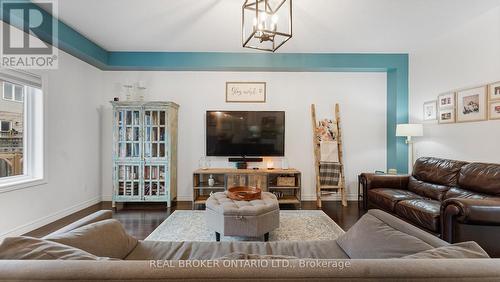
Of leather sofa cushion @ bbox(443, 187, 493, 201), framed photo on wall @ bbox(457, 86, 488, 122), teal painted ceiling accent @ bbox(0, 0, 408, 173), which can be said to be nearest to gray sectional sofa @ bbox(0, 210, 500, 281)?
leather sofa cushion @ bbox(443, 187, 493, 201)

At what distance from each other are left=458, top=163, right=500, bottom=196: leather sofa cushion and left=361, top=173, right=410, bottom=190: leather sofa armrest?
817mm

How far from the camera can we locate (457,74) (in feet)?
10.9

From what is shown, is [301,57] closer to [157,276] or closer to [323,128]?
[323,128]

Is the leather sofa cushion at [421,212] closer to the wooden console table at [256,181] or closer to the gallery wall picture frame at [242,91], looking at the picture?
the wooden console table at [256,181]

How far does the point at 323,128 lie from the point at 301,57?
1.38m

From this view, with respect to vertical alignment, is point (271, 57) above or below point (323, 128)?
above

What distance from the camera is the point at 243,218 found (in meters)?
2.48

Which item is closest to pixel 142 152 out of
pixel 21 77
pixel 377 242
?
pixel 21 77

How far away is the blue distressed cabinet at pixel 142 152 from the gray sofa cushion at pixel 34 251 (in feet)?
10.4

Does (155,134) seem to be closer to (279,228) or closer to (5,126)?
(5,126)

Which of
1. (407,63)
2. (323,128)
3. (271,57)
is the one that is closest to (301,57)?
(271,57)

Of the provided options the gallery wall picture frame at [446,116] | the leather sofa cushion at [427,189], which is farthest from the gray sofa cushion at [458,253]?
the gallery wall picture frame at [446,116]

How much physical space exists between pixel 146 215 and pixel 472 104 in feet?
15.8

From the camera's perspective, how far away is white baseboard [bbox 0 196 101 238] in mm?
2825
